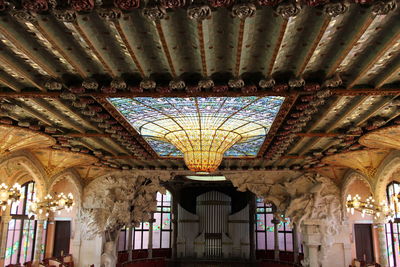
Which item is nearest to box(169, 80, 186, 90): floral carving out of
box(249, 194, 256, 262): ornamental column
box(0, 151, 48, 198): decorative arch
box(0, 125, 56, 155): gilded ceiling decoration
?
box(0, 125, 56, 155): gilded ceiling decoration

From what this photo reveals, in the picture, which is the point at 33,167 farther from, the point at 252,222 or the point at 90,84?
the point at 252,222

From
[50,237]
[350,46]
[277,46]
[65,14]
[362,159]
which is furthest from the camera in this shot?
[50,237]

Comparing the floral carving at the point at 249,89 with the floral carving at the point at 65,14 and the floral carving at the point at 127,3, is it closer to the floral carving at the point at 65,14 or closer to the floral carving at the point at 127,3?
the floral carving at the point at 127,3

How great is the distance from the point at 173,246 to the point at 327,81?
2228 cm

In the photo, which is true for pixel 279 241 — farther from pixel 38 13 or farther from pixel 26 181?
pixel 38 13

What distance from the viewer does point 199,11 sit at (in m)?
4.85

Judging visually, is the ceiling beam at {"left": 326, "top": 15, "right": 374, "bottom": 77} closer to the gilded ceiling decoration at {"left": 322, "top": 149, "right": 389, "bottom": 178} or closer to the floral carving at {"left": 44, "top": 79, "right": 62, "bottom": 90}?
the floral carving at {"left": 44, "top": 79, "right": 62, "bottom": 90}

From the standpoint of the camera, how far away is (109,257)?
20.8 meters

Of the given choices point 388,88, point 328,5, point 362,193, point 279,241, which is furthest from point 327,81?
point 279,241

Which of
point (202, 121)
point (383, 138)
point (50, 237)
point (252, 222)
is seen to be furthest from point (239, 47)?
point (252, 222)

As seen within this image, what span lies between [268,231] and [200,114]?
18800 millimetres

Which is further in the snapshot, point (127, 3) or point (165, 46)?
point (165, 46)

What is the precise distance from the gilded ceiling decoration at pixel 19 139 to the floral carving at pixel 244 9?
8367 millimetres

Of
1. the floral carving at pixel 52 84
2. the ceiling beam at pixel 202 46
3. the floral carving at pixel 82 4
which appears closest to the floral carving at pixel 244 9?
the ceiling beam at pixel 202 46
